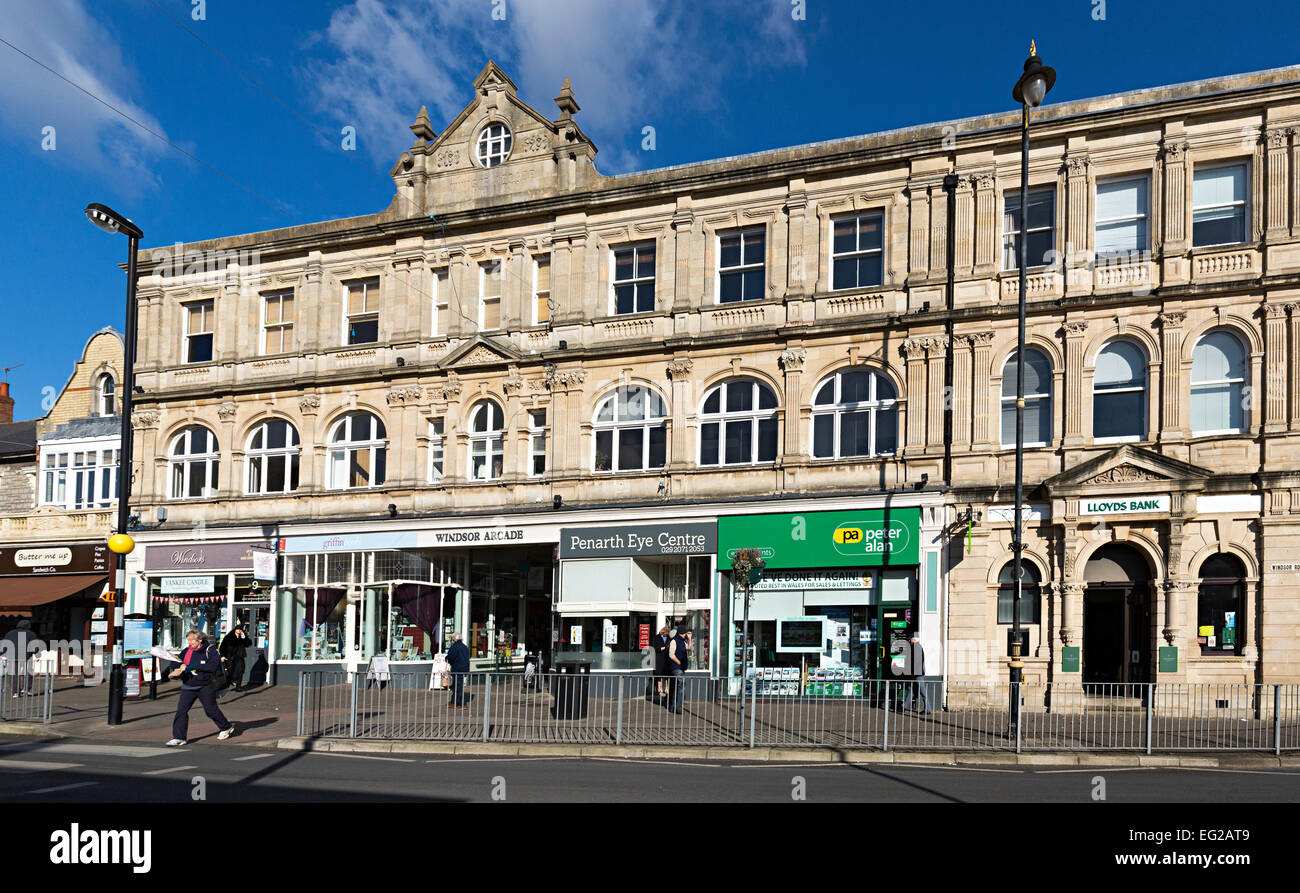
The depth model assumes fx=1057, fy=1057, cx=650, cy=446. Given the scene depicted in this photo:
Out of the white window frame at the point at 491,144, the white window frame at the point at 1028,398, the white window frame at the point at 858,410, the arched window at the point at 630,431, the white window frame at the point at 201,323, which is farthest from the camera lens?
the white window frame at the point at 201,323

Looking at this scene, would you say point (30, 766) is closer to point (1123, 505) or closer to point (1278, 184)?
point (1123, 505)

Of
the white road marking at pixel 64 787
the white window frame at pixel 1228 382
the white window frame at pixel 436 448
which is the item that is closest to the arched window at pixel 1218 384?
the white window frame at pixel 1228 382

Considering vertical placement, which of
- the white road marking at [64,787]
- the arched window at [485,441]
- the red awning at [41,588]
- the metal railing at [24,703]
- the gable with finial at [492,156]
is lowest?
the metal railing at [24,703]

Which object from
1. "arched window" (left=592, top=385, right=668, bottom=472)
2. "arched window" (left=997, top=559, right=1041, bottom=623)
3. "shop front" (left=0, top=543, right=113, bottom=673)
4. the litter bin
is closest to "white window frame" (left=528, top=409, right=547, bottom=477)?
"arched window" (left=592, top=385, right=668, bottom=472)

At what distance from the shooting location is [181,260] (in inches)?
1315

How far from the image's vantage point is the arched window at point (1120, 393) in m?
23.0

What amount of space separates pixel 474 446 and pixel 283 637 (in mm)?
7740

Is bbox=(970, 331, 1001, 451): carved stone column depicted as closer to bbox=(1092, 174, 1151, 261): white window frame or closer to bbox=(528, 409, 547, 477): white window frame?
bbox=(1092, 174, 1151, 261): white window frame

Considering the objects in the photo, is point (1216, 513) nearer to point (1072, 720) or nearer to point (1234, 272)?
point (1234, 272)

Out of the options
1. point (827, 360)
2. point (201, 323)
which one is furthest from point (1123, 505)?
point (201, 323)

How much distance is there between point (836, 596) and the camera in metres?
24.5

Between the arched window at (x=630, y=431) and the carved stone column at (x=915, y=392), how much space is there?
Result: 6.13 meters

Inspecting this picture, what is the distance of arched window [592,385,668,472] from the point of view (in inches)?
1069

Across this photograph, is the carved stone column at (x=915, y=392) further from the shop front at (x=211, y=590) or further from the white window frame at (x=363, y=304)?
the shop front at (x=211, y=590)
